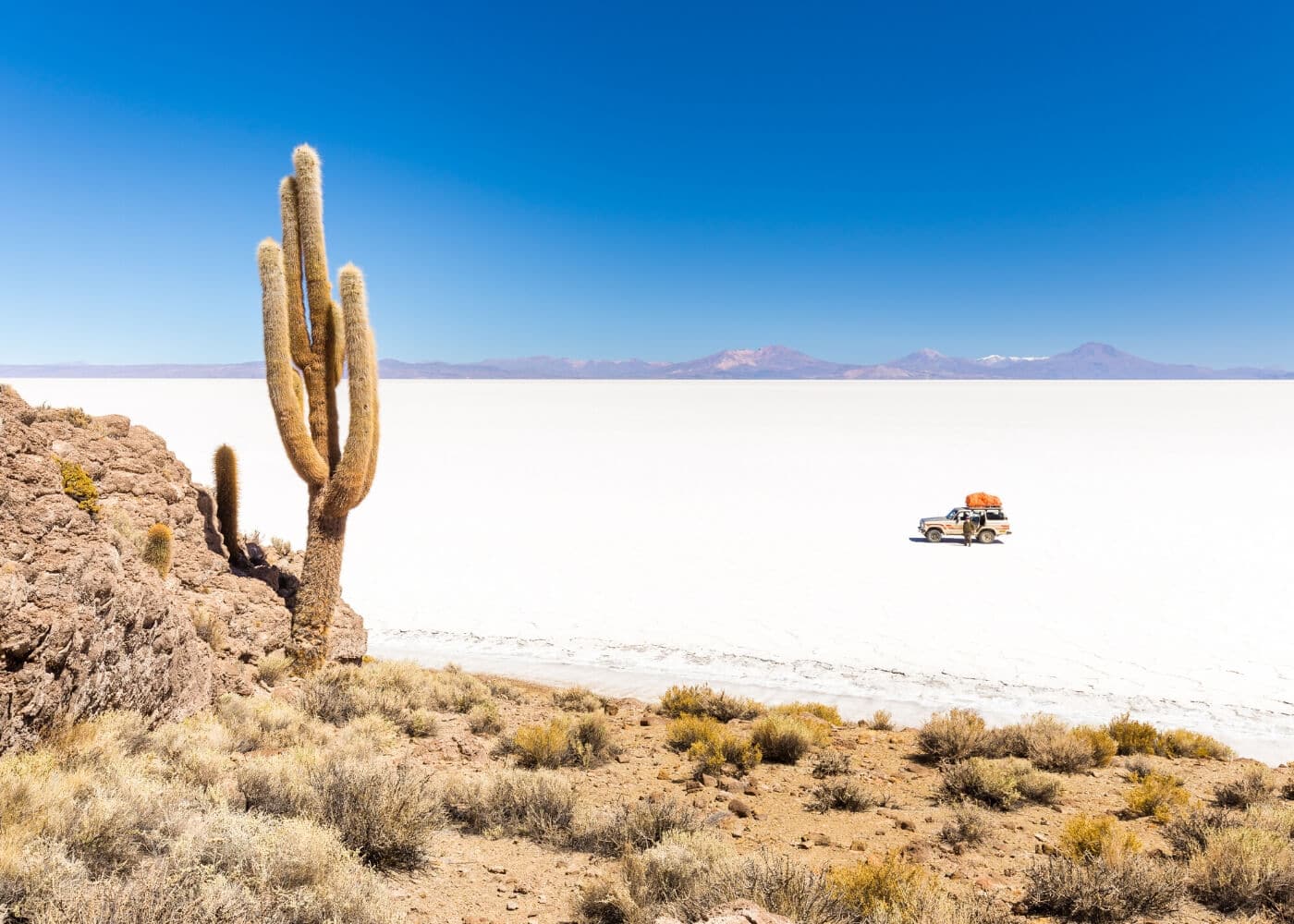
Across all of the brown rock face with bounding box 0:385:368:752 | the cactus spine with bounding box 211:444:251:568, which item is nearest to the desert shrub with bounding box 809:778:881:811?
the brown rock face with bounding box 0:385:368:752

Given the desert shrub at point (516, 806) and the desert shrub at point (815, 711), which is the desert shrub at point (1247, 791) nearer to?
the desert shrub at point (815, 711)

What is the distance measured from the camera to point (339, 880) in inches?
157

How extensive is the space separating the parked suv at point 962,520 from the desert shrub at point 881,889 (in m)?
17.9

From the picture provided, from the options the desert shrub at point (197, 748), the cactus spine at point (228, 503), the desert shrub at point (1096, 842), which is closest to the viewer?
the desert shrub at point (1096, 842)

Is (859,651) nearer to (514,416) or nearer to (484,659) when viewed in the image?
(484,659)

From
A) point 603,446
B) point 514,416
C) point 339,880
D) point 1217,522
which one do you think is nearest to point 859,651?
point 339,880

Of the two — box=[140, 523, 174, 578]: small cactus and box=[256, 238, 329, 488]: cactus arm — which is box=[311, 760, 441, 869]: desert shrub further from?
box=[256, 238, 329, 488]: cactus arm

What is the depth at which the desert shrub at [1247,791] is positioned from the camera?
662 cm

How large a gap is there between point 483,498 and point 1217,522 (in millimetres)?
24192

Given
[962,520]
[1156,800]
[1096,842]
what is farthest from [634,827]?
[962,520]

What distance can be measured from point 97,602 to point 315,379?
205 inches

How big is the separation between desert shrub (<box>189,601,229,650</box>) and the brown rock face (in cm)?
2

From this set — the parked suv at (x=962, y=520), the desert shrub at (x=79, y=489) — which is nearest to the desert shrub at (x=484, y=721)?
the desert shrub at (x=79, y=489)

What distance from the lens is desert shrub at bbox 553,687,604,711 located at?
32.2 feet
